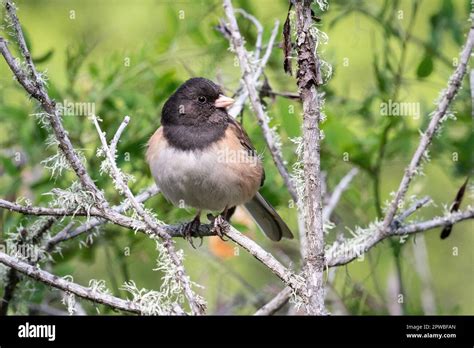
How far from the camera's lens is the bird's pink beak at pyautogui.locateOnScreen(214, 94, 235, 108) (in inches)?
118

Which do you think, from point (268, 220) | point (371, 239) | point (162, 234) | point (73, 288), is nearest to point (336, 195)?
point (268, 220)

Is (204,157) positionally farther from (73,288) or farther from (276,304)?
(73,288)

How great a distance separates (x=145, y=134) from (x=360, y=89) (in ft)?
4.49

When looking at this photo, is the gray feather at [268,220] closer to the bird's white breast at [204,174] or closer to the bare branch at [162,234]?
the bird's white breast at [204,174]

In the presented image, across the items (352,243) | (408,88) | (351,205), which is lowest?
(352,243)

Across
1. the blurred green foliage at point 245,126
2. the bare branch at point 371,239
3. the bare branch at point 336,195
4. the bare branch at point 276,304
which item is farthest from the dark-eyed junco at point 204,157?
the bare branch at point 371,239

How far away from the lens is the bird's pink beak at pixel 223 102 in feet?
9.82

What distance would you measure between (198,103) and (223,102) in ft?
0.32

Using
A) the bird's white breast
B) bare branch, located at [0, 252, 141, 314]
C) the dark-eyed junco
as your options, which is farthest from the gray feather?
bare branch, located at [0, 252, 141, 314]

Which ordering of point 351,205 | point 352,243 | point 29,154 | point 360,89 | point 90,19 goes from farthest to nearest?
point 90,19 < point 360,89 < point 351,205 < point 29,154 < point 352,243

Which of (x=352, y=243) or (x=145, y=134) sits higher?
(x=145, y=134)

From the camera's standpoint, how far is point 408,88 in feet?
11.5

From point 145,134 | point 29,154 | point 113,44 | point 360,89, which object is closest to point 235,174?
point 145,134
